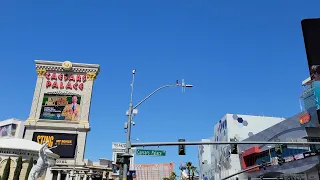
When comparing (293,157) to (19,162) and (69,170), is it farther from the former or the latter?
(69,170)

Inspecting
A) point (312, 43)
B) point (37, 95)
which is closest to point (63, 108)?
point (37, 95)

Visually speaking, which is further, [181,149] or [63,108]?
[63,108]

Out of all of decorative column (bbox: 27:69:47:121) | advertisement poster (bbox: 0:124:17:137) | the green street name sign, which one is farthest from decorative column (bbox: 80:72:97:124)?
advertisement poster (bbox: 0:124:17:137)

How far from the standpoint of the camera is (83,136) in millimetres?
79625

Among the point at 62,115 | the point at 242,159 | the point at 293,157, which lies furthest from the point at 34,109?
the point at 293,157

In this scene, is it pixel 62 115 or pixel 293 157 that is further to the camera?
pixel 62 115

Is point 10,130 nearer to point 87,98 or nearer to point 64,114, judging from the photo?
point 64,114

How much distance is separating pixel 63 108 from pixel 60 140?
8885 mm

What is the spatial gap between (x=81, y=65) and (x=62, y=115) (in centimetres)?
1640

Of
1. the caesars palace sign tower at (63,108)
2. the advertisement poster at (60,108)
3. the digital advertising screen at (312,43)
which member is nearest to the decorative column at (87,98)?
the caesars palace sign tower at (63,108)

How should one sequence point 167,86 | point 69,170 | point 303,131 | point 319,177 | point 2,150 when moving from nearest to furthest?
point 167,86 → point 319,177 → point 303,131 → point 2,150 → point 69,170

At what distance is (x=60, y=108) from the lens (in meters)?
81.4

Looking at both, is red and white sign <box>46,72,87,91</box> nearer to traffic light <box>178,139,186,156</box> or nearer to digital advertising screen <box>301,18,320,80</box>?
digital advertising screen <box>301,18,320,80</box>

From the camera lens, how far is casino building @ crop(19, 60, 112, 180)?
76750 millimetres
